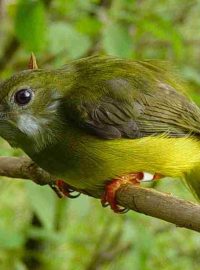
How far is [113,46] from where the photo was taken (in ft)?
11.8

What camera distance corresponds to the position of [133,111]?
3.12 meters

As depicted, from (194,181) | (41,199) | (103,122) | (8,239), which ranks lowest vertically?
(8,239)

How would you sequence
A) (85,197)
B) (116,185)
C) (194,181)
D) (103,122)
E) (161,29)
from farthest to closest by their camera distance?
1. (85,197)
2. (161,29)
3. (194,181)
4. (103,122)
5. (116,185)

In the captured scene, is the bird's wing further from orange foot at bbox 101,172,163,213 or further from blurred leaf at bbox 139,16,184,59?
blurred leaf at bbox 139,16,184,59

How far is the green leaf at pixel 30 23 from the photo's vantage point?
11.8ft

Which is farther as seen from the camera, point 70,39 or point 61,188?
point 70,39

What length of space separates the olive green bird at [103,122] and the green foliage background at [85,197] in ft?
1.17

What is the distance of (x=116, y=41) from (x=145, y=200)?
131 centimetres

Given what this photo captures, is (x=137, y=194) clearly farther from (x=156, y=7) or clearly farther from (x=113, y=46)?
(x=156, y=7)

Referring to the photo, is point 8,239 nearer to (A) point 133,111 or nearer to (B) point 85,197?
(B) point 85,197

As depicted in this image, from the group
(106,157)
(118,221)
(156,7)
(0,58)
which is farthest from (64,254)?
(106,157)

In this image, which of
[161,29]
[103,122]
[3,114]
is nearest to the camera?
[3,114]

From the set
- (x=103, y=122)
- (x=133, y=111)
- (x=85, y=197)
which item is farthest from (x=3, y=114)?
(x=85, y=197)

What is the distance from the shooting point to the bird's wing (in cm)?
299
